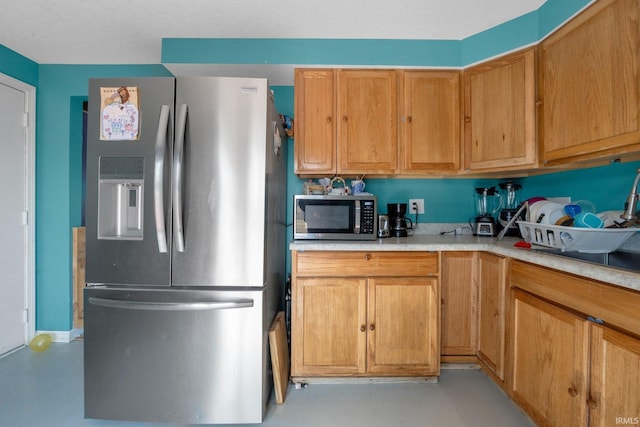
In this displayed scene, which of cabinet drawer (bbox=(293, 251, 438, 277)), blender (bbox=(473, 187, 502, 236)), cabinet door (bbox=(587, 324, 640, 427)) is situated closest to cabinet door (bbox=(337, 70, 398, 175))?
cabinet drawer (bbox=(293, 251, 438, 277))

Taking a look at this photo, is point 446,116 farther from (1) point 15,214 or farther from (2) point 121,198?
(1) point 15,214

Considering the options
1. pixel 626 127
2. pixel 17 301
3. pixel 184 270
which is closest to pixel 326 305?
pixel 184 270

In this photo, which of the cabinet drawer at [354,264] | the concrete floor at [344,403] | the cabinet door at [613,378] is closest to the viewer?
the cabinet door at [613,378]

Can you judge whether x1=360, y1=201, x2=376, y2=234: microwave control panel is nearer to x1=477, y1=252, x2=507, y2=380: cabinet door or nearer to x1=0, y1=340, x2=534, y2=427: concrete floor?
x1=477, y1=252, x2=507, y2=380: cabinet door

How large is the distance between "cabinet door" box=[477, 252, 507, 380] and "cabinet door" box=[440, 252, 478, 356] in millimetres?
44

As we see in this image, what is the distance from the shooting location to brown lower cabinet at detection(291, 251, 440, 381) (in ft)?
5.72

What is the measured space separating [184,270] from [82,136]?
86.2 inches

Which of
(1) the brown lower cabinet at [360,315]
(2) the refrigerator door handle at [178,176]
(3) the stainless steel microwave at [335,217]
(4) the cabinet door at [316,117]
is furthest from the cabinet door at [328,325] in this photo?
(4) the cabinet door at [316,117]

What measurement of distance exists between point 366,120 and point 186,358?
1.82m

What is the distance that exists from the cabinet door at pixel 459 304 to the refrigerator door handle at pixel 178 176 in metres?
1.62

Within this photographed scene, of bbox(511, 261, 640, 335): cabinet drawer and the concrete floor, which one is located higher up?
bbox(511, 261, 640, 335): cabinet drawer

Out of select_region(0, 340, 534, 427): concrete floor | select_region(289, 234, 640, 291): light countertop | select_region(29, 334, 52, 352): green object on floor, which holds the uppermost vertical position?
select_region(289, 234, 640, 291): light countertop

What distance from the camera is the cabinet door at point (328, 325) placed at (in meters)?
1.74

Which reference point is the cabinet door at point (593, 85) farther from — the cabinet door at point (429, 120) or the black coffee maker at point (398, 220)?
the black coffee maker at point (398, 220)
